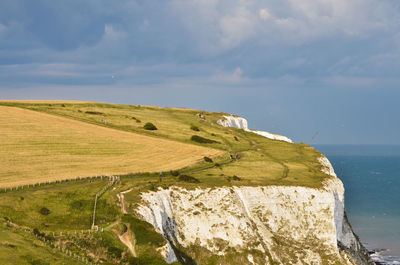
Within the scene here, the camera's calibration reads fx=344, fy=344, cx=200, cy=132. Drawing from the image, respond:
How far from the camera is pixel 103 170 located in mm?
67000

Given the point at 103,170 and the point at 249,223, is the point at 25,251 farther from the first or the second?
the point at 249,223

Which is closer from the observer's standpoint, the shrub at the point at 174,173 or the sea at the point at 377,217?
the shrub at the point at 174,173

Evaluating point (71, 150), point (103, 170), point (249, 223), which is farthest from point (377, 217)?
point (71, 150)

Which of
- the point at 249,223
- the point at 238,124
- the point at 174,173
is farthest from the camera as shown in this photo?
the point at 238,124

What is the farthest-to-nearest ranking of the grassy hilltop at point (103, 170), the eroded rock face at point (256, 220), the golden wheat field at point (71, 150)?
the golden wheat field at point (71, 150) → the eroded rock face at point (256, 220) → the grassy hilltop at point (103, 170)

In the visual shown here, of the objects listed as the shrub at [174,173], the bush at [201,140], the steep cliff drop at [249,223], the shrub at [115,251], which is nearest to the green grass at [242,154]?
the bush at [201,140]

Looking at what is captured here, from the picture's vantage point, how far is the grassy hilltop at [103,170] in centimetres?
3694

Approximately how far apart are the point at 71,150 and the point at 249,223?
42.9 metres

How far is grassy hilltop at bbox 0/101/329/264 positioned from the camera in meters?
36.9

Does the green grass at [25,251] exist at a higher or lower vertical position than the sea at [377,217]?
higher

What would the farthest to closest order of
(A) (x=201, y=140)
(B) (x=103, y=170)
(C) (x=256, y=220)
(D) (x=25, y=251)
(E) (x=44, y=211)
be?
(A) (x=201, y=140)
(B) (x=103, y=170)
(C) (x=256, y=220)
(E) (x=44, y=211)
(D) (x=25, y=251)

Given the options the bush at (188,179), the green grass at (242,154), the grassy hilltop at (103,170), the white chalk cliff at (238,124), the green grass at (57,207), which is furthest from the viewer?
the white chalk cliff at (238,124)

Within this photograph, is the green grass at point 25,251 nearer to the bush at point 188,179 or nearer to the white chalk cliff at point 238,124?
the bush at point 188,179

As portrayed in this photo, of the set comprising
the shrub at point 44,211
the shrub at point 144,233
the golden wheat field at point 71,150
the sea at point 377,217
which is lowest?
the sea at point 377,217
